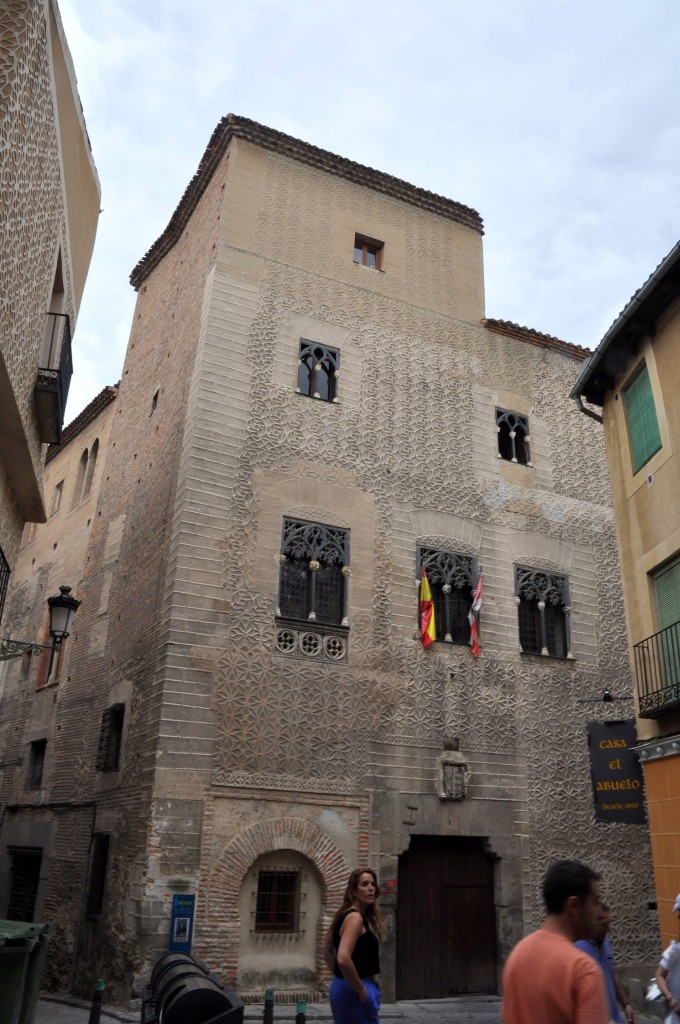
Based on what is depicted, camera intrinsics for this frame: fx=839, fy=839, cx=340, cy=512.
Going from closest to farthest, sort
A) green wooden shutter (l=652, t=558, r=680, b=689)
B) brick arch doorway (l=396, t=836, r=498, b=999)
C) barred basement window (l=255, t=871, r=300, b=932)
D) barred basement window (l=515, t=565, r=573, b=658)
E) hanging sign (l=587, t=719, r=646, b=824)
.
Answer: green wooden shutter (l=652, t=558, r=680, b=689), hanging sign (l=587, t=719, r=646, b=824), barred basement window (l=255, t=871, r=300, b=932), brick arch doorway (l=396, t=836, r=498, b=999), barred basement window (l=515, t=565, r=573, b=658)

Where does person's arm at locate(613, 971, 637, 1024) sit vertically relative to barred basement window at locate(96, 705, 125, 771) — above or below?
below

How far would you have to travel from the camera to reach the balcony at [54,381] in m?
7.66

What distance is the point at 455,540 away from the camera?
45.7ft

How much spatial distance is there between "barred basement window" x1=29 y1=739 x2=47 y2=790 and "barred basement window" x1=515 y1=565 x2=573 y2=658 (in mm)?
9142

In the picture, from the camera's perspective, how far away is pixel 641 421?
10.6 metres

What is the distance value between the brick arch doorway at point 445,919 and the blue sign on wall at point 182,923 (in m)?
3.02

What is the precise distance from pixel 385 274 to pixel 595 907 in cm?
1398

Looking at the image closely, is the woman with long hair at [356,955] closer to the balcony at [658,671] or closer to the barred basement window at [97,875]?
the balcony at [658,671]

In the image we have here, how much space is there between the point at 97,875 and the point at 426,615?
6.12 metres

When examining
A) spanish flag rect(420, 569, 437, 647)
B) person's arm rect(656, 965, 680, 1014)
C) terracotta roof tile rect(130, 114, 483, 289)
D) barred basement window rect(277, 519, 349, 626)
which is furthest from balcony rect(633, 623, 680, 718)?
terracotta roof tile rect(130, 114, 483, 289)

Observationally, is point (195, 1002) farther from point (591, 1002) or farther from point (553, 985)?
point (591, 1002)

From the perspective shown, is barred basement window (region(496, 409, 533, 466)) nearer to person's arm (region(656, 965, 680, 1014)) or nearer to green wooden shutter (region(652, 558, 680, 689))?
green wooden shutter (region(652, 558, 680, 689))

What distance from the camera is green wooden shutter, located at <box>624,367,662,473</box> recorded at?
33.6ft

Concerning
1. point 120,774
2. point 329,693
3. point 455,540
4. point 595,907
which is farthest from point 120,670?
point 595,907
